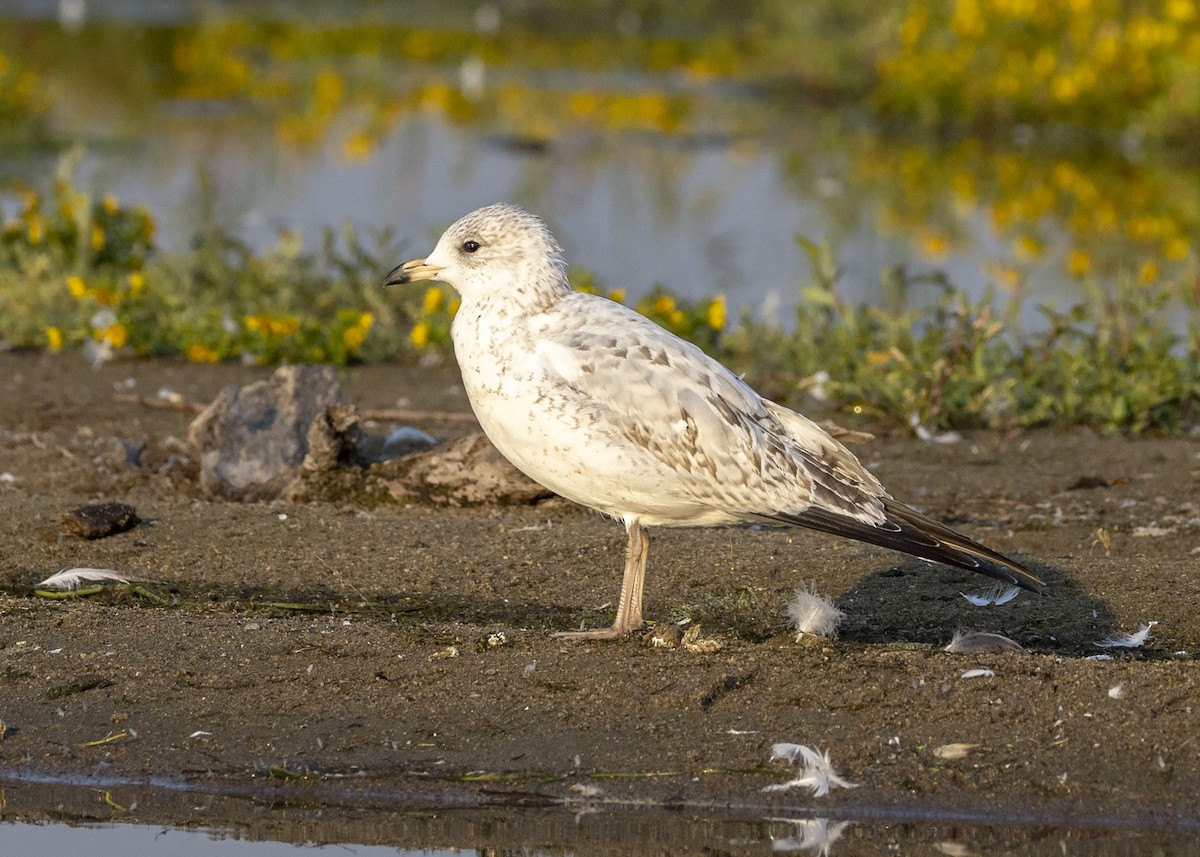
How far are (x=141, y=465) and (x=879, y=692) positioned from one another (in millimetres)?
3425

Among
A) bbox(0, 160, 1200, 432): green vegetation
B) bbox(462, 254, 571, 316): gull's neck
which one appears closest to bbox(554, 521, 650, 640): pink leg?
bbox(462, 254, 571, 316): gull's neck

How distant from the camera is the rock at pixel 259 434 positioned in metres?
6.57

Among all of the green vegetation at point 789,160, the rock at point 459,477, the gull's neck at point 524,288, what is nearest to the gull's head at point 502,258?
the gull's neck at point 524,288

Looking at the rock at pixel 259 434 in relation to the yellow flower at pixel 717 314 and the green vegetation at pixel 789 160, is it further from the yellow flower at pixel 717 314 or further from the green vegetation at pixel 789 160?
the yellow flower at pixel 717 314

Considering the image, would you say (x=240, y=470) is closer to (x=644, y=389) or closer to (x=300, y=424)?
(x=300, y=424)

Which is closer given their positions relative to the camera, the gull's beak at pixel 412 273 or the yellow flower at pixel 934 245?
the gull's beak at pixel 412 273

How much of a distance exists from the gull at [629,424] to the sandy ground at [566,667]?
0.35 meters

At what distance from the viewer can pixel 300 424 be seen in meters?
6.74

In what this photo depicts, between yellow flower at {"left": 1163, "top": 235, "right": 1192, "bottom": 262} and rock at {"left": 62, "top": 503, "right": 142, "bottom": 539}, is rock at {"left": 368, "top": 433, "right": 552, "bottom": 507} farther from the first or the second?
yellow flower at {"left": 1163, "top": 235, "right": 1192, "bottom": 262}

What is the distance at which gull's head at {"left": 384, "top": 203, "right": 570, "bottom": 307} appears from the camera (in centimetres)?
497

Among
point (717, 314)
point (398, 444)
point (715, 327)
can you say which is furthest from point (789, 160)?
point (398, 444)

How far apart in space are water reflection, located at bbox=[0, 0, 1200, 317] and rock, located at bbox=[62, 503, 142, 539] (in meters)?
3.86

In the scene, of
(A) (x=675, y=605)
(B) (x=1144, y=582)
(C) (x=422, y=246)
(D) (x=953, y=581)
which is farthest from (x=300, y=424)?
(C) (x=422, y=246)

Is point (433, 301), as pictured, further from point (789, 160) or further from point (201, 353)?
point (789, 160)
